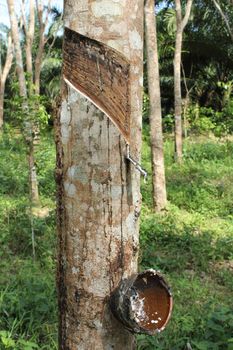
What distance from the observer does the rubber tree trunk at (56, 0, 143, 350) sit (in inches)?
51.2

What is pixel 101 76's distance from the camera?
1.29 meters

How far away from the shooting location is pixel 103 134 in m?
1.29

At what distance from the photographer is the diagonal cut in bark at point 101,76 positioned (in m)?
1.29

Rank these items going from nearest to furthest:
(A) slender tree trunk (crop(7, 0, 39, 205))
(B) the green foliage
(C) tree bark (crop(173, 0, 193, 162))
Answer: (B) the green foliage
(A) slender tree trunk (crop(7, 0, 39, 205))
(C) tree bark (crop(173, 0, 193, 162))

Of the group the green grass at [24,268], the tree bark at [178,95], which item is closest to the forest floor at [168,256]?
the green grass at [24,268]

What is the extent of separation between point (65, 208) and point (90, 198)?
10 centimetres

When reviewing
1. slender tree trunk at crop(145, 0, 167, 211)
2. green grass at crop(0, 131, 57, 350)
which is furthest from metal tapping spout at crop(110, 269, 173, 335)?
slender tree trunk at crop(145, 0, 167, 211)

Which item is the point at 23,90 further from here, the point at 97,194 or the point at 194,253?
the point at 97,194

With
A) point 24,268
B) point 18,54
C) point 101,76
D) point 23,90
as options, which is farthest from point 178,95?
point 101,76

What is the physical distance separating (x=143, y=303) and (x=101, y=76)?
2.06ft

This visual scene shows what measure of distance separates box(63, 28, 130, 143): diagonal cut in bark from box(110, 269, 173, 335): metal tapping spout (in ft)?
1.30

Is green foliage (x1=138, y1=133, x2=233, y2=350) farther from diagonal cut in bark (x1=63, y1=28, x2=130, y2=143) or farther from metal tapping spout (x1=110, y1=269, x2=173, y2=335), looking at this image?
diagonal cut in bark (x1=63, y1=28, x2=130, y2=143)

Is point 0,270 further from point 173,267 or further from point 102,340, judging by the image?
point 102,340

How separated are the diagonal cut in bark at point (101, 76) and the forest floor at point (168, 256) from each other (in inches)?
73.6
